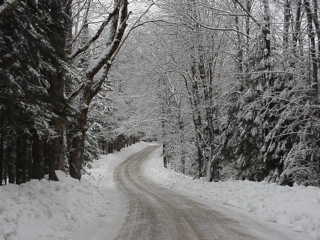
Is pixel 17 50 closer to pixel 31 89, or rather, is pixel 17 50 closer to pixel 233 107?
pixel 31 89

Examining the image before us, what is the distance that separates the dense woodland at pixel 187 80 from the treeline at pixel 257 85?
0.21 feet

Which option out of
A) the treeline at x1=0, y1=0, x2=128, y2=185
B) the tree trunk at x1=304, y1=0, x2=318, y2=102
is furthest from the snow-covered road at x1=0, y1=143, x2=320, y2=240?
the tree trunk at x1=304, y1=0, x2=318, y2=102

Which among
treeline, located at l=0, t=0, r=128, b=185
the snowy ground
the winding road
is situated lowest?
the winding road

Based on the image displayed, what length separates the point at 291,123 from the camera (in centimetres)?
1634

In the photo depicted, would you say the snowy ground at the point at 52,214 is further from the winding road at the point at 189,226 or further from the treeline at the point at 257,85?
the treeline at the point at 257,85

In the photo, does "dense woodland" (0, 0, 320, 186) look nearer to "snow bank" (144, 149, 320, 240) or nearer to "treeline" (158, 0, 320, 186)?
"treeline" (158, 0, 320, 186)

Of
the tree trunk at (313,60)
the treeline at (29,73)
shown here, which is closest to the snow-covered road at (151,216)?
the treeline at (29,73)

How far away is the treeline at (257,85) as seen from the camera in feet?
51.1

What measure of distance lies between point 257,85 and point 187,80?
11.9m

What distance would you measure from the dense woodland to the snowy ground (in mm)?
1184

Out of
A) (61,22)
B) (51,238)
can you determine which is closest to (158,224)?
(51,238)

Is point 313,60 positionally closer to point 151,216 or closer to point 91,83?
point 151,216

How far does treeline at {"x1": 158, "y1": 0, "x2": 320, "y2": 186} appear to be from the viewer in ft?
51.1

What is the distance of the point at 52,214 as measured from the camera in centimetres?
995
